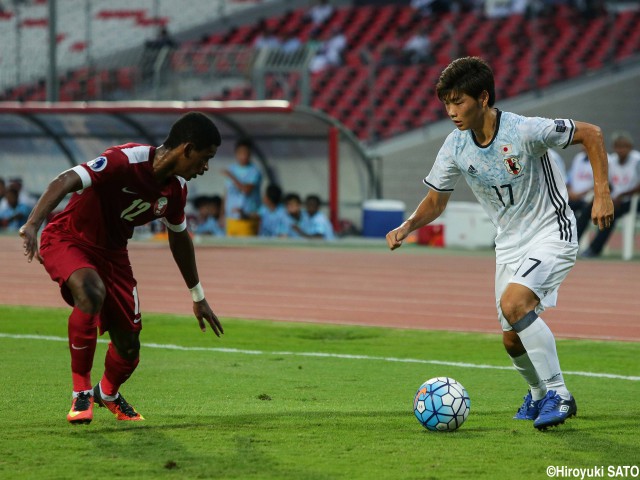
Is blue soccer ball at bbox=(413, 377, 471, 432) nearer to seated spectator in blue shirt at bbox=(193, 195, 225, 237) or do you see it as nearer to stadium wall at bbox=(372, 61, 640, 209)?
seated spectator in blue shirt at bbox=(193, 195, 225, 237)

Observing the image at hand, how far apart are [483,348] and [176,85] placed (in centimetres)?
2044

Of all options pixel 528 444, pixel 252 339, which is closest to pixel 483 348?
pixel 252 339

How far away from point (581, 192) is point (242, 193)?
6339 mm

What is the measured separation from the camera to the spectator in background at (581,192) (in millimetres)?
19078

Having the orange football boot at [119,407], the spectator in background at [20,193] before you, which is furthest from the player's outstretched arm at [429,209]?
the spectator in background at [20,193]

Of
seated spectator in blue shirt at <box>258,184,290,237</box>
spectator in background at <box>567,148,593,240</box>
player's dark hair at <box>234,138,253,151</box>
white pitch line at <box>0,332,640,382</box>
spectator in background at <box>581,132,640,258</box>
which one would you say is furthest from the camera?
seated spectator in blue shirt at <box>258,184,290,237</box>

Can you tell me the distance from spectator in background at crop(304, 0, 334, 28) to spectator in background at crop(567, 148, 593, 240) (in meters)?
16.8

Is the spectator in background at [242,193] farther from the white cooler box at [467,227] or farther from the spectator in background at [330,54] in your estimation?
the spectator in background at [330,54]

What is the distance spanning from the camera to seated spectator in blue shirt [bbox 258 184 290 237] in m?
22.4

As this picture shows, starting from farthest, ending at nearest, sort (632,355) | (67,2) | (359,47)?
(67,2) < (359,47) < (632,355)

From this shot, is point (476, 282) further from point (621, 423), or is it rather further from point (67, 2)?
point (67, 2)

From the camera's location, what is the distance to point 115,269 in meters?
6.77

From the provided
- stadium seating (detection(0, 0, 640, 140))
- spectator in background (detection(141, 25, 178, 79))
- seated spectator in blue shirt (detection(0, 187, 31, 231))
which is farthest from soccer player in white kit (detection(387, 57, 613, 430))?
spectator in background (detection(141, 25, 178, 79))

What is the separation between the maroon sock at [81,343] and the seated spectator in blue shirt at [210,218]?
16574mm
